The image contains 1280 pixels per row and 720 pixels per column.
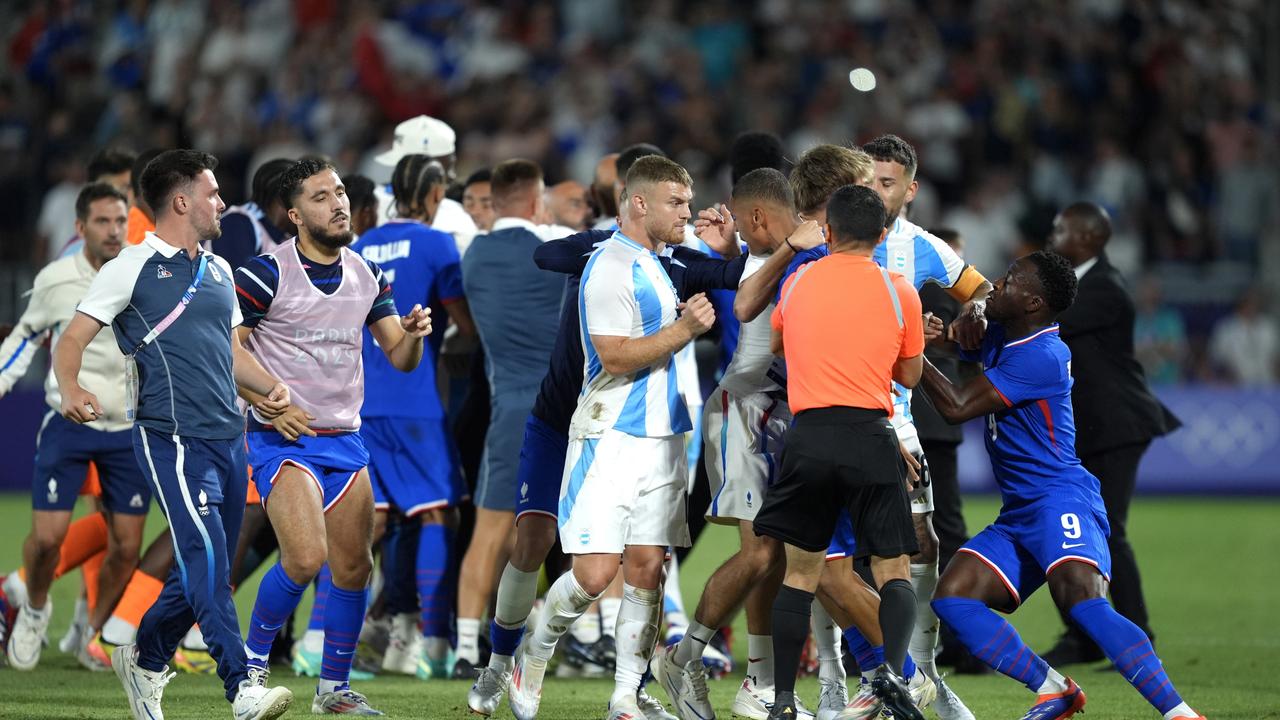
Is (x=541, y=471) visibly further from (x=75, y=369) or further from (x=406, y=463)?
(x=75, y=369)

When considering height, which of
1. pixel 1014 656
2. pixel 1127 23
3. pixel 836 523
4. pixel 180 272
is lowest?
pixel 1014 656

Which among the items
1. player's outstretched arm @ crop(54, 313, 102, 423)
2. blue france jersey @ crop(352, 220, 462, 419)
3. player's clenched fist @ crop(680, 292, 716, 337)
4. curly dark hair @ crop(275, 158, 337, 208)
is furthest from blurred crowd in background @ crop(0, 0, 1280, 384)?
player's outstretched arm @ crop(54, 313, 102, 423)

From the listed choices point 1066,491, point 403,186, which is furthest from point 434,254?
point 1066,491

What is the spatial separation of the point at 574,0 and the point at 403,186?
46.8 feet

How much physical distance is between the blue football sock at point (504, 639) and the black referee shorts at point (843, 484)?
166cm

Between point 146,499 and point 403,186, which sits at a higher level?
point 403,186

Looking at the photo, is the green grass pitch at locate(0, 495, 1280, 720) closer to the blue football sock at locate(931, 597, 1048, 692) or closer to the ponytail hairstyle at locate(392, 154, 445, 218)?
the blue football sock at locate(931, 597, 1048, 692)

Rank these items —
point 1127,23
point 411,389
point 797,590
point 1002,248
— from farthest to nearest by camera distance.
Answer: point 1127,23
point 1002,248
point 411,389
point 797,590

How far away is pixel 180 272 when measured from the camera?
687cm

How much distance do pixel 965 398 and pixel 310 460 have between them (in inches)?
114

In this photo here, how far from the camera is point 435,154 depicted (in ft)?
32.5

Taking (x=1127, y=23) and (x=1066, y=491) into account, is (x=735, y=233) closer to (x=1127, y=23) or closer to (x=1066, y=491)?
(x=1066, y=491)

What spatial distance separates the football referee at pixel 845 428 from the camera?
21.1 feet

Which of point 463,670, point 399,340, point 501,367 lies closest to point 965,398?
point 399,340
